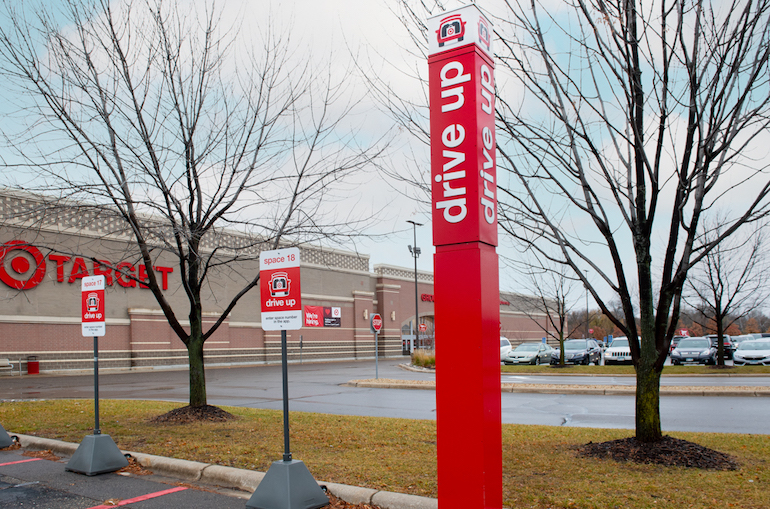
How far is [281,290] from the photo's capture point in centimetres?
580

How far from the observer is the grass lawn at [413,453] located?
17.7 feet

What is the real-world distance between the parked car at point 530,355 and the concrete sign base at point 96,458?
2684 centimetres

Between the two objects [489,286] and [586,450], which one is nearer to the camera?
[489,286]

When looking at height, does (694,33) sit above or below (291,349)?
above

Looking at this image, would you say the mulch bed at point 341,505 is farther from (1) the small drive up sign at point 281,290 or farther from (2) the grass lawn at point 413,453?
(1) the small drive up sign at point 281,290

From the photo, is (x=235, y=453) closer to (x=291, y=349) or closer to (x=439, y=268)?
(x=439, y=268)

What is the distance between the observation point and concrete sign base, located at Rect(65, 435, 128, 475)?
22.7 ft

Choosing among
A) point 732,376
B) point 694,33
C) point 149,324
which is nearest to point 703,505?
point 694,33

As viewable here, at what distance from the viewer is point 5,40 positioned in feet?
32.1

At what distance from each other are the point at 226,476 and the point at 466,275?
412cm

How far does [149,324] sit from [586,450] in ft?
91.6

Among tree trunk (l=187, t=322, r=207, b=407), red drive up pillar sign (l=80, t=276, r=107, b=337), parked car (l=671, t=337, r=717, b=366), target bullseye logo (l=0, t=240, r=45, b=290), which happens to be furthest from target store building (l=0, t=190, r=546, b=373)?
parked car (l=671, t=337, r=717, b=366)

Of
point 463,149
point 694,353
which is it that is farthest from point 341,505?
point 694,353

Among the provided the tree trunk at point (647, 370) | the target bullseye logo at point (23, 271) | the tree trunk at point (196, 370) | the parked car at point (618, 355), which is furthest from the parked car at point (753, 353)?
the target bullseye logo at point (23, 271)
